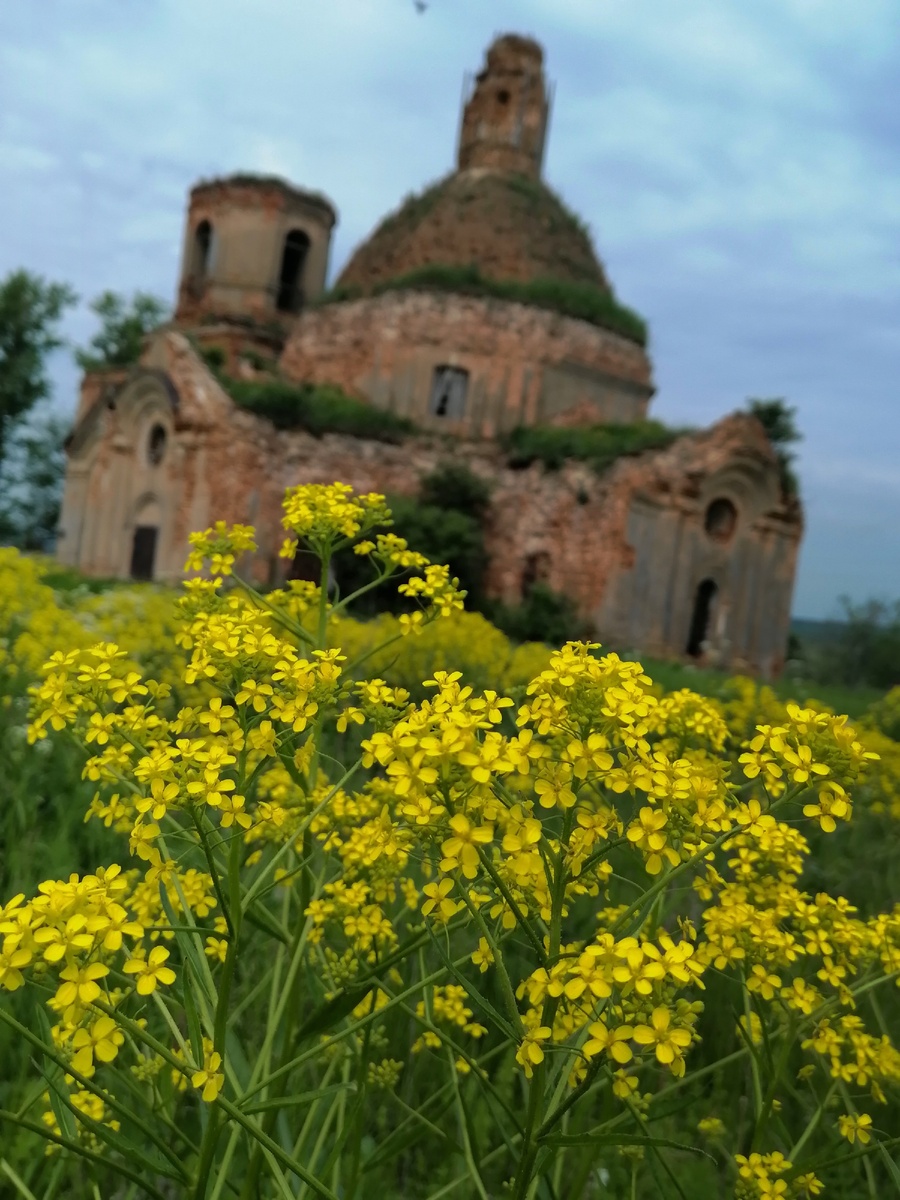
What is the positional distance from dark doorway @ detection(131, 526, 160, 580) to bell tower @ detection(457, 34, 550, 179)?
14.9 m

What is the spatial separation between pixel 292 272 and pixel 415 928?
91.3 ft

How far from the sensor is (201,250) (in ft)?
87.7

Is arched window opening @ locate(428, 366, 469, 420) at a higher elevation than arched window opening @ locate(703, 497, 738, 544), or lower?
higher

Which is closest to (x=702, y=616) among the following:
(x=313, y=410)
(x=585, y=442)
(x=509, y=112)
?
(x=585, y=442)

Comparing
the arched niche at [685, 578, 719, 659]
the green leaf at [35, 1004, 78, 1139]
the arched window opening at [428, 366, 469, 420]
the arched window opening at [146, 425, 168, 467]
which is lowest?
the green leaf at [35, 1004, 78, 1139]

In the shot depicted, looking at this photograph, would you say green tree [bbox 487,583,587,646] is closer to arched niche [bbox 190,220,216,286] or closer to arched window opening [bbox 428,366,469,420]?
arched window opening [bbox 428,366,469,420]

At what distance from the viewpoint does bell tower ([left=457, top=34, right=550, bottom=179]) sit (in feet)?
85.8

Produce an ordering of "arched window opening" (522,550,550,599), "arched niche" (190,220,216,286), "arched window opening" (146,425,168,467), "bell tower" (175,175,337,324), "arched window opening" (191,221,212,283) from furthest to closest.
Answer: "arched window opening" (191,221,212,283)
"arched niche" (190,220,216,286)
"bell tower" (175,175,337,324)
"arched window opening" (146,425,168,467)
"arched window opening" (522,550,550,599)

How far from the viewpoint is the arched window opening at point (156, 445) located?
68.5 feet

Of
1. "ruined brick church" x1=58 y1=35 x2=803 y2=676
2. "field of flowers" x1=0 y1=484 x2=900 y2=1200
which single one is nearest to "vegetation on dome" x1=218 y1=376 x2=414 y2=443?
"ruined brick church" x1=58 y1=35 x2=803 y2=676

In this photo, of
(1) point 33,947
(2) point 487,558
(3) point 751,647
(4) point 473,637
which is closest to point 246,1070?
(1) point 33,947

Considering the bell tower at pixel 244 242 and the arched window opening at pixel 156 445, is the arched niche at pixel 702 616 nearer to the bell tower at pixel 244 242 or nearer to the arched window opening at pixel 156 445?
the arched window opening at pixel 156 445

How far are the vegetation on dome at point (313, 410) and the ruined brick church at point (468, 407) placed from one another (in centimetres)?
25

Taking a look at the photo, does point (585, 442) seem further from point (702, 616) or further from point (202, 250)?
point (202, 250)
